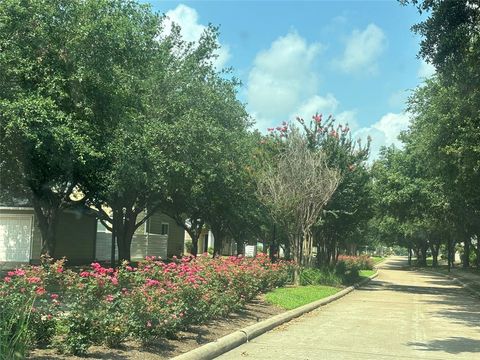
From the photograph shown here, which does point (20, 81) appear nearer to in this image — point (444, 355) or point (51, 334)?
point (51, 334)

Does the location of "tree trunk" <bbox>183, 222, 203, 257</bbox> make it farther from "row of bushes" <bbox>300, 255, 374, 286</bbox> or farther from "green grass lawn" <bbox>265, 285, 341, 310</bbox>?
"green grass lawn" <bbox>265, 285, 341, 310</bbox>

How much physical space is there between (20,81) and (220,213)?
17926mm

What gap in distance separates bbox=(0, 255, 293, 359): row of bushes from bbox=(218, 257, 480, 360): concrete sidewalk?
1167 millimetres

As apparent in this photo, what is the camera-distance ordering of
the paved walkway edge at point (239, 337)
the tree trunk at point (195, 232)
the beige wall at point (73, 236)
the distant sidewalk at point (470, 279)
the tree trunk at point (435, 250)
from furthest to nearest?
1. the tree trunk at point (435, 250)
2. the tree trunk at point (195, 232)
3. the distant sidewalk at point (470, 279)
4. the beige wall at point (73, 236)
5. the paved walkway edge at point (239, 337)

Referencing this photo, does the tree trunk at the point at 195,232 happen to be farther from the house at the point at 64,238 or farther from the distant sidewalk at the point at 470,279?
the distant sidewalk at the point at 470,279

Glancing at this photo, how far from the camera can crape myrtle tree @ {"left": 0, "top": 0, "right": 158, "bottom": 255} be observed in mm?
12117

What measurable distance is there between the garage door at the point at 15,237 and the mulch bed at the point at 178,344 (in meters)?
16.7

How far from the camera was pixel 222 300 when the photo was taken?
445 inches

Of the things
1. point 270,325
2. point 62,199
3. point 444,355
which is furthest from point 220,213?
point 444,355

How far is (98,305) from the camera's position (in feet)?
25.2

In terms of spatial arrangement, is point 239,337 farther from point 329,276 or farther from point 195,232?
point 195,232

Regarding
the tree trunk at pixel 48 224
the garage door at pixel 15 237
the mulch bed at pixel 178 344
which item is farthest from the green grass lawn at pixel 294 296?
the garage door at pixel 15 237

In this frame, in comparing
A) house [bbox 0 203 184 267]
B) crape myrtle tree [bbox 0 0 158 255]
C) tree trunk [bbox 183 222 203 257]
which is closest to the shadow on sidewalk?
crape myrtle tree [bbox 0 0 158 255]

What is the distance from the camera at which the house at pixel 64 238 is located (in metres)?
26.3
